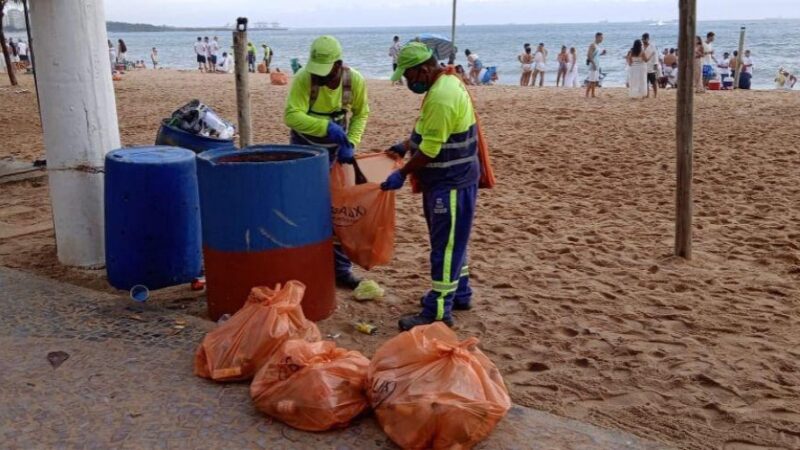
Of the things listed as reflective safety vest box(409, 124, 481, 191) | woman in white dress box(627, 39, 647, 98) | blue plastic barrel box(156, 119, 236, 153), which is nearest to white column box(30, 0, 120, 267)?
blue plastic barrel box(156, 119, 236, 153)

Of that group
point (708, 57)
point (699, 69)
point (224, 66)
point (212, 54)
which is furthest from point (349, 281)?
point (224, 66)

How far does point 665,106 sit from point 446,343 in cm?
1263

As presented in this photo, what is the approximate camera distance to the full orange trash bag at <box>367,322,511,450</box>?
3.13m

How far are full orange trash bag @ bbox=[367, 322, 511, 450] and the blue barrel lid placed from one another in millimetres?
2342

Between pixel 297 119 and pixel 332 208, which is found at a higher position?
pixel 297 119

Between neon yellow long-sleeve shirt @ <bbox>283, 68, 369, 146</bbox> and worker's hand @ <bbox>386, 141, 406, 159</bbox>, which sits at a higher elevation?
neon yellow long-sleeve shirt @ <bbox>283, 68, 369, 146</bbox>

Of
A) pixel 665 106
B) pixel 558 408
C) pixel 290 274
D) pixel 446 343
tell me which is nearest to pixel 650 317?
pixel 558 408

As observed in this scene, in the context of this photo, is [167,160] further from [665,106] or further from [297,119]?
[665,106]

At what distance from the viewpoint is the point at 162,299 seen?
5.04 metres

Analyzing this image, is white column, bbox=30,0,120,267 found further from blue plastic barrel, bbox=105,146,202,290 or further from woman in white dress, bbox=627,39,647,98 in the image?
woman in white dress, bbox=627,39,647,98

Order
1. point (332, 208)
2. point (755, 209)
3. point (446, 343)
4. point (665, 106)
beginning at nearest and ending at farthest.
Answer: point (446, 343) → point (332, 208) → point (755, 209) → point (665, 106)

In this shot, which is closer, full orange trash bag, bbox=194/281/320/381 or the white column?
full orange trash bag, bbox=194/281/320/381

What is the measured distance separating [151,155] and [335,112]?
126 cm

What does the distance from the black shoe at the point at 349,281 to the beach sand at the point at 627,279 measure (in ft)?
0.79
